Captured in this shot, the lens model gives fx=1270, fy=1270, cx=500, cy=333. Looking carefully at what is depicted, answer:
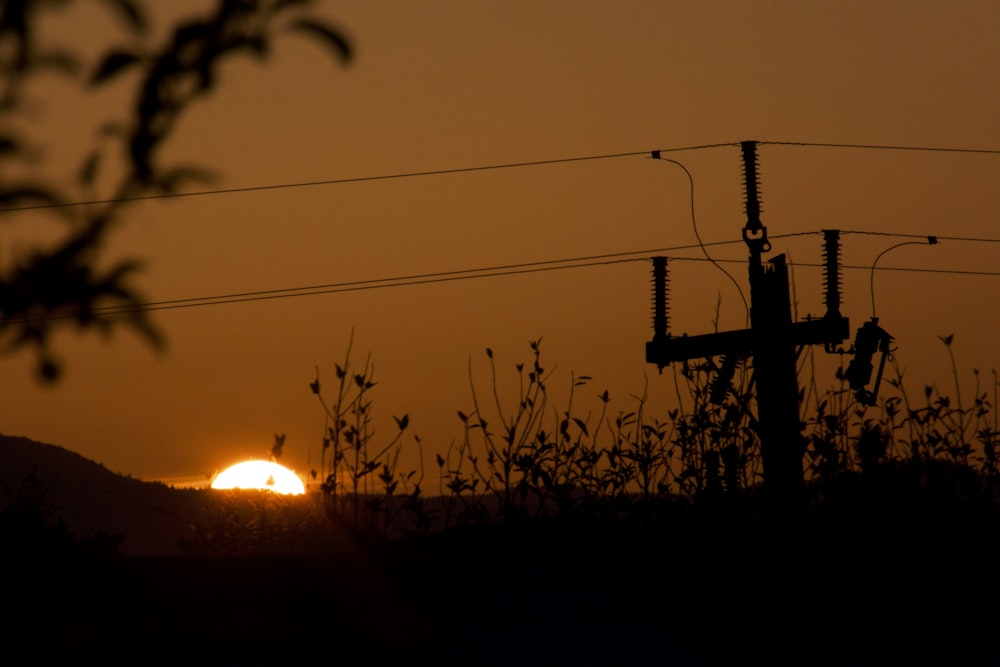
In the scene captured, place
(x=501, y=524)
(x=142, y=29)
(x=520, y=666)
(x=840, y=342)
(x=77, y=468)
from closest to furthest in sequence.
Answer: (x=142, y=29)
(x=520, y=666)
(x=501, y=524)
(x=840, y=342)
(x=77, y=468)

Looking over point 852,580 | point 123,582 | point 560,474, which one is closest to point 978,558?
point 852,580

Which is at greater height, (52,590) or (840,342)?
(840,342)

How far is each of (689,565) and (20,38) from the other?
268 inches

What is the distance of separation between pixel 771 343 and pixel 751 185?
289 centimetres

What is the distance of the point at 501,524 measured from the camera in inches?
374

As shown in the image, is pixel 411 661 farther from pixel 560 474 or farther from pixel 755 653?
pixel 560 474

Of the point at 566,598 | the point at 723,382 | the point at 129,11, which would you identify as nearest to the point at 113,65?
the point at 129,11

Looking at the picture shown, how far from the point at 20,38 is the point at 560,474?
24.7 feet

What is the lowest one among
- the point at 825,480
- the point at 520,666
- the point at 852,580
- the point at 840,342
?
the point at 520,666

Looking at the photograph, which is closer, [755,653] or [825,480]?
[755,653]

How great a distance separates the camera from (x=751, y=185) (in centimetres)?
1421

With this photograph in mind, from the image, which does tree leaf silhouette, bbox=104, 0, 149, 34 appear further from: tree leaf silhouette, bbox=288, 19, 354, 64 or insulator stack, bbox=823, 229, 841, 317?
insulator stack, bbox=823, 229, 841, 317

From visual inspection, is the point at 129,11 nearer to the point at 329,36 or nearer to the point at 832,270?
the point at 329,36

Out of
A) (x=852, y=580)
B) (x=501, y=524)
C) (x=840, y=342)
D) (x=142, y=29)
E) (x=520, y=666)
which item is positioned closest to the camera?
(x=142, y=29)
